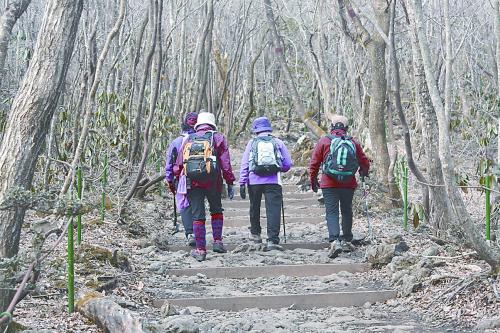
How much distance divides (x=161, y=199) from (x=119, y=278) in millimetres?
6729

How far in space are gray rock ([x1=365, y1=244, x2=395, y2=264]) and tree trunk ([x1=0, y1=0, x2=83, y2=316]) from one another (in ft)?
14.6

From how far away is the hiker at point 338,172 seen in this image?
27.9 feet

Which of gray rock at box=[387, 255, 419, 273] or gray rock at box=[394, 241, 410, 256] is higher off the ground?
gray rock at box=[394, 241, 410, 256]

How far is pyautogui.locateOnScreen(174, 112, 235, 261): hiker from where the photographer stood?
8.26 metres

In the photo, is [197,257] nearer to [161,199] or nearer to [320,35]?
[161,199]

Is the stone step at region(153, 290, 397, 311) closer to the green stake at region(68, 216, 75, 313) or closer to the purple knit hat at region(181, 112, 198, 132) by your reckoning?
the green stake at region(68, 216, 75, 313)

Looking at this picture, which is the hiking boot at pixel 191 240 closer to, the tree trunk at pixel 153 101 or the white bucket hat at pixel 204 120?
the white bucket hat at pixel 204 120

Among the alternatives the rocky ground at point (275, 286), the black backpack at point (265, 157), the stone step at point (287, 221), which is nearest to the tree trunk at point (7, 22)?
the rocky ground at point (275, 286)

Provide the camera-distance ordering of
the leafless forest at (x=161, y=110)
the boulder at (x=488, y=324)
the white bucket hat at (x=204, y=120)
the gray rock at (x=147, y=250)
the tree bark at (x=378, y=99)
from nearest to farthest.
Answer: the leafless forest at (x=161, y=110) → the boulder at (x=488, y=324) → the white bucket hat at (x=204, y=120) → the gray rock at (x=147, y=250) → the tree bark at (x=378, y=99)

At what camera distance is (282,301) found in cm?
667

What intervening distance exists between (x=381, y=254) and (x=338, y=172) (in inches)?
45.2

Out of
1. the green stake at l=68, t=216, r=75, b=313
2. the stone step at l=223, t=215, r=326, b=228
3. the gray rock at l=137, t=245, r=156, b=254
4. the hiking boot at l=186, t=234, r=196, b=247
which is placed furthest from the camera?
the stone step at l=223, t=215, r=326, b=228

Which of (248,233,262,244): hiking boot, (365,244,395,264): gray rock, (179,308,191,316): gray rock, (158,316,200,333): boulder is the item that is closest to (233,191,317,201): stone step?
(248,233,262,244): hiking boot

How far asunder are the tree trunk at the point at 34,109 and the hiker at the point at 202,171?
3473 millimetres
